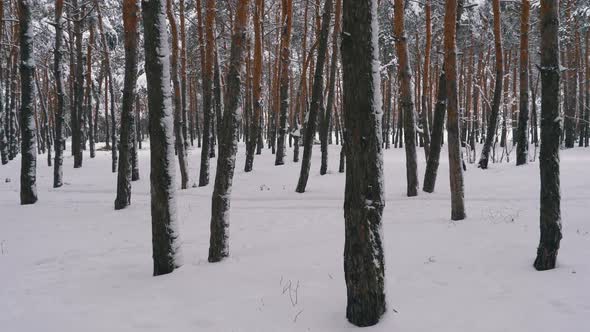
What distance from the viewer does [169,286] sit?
189 inches

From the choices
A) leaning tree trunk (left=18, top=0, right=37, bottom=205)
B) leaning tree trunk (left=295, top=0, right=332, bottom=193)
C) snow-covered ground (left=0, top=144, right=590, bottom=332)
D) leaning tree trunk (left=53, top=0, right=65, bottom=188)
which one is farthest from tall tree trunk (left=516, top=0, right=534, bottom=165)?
leaning tree trunk (left=53, top=0, right=65, bottom=188)

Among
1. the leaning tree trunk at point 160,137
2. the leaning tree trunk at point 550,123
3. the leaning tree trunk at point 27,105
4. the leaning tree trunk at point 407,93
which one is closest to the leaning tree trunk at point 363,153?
the leaning tree trunk at point 550,123

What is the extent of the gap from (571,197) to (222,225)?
7.85 m

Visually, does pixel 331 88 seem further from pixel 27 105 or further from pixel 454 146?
pixel 27 105

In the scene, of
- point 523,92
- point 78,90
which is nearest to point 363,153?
point 523,92

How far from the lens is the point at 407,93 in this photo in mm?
10625

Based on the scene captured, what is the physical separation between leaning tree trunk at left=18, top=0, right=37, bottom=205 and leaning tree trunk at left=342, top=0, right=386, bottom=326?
391 inches

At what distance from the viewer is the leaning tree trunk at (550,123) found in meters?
4.40

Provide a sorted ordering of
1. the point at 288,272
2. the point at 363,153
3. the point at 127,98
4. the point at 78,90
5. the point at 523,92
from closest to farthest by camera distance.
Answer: the point at 363,153
the point at 288,272
the point at 127,98
the point at 523,92
the point at 78,90

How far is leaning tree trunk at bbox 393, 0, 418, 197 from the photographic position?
10.4m

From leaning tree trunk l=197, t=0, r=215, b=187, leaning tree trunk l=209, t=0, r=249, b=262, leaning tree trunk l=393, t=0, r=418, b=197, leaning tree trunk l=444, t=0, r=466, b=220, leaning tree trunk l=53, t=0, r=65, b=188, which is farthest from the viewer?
leaning tree trunk l=53, t=0, r=65, b=188

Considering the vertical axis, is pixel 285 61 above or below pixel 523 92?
above

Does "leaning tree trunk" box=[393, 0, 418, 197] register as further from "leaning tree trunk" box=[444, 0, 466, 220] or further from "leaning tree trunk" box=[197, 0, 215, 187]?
"leaning tree trunk" box=[197, 0, 215, 187]

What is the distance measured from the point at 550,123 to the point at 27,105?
1133 centimetres
